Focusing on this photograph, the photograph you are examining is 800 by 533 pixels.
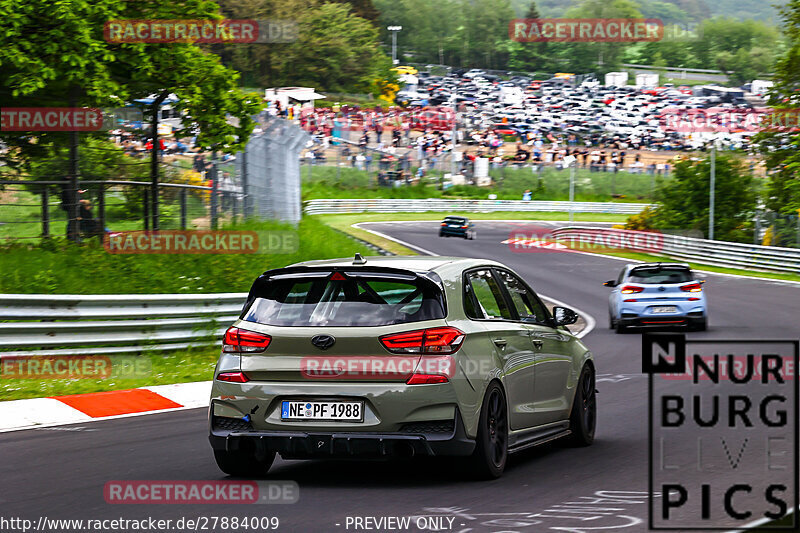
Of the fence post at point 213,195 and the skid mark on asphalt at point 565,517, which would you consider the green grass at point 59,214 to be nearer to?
the fence post at point 213,195

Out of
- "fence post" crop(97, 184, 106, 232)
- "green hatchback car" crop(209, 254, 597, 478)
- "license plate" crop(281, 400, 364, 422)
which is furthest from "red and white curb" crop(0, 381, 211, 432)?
"fence post" crop(97, 184, 106, 232)

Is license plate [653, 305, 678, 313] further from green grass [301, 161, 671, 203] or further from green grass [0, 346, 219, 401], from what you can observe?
green grass [301, 161, 671, 203]

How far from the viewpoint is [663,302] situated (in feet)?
73.8

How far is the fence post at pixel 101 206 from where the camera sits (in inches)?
811

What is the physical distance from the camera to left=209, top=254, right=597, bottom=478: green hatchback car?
7.30 m

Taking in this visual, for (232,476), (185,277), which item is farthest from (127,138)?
(232,476)

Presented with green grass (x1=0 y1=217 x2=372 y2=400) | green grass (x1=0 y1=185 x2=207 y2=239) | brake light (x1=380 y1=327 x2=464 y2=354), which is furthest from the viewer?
green grass (x1=0 y1=185 x2=207 y2=239)

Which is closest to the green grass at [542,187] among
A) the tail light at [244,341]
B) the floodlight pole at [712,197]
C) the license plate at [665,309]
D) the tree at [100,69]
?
the floodlight pole at [712,197]

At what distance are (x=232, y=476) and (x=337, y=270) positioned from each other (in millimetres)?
1614

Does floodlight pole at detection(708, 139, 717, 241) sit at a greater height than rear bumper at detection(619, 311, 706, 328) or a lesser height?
greater

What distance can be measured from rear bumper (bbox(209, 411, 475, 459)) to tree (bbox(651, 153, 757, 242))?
48668mm

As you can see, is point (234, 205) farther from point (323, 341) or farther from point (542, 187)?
point (542, 187)

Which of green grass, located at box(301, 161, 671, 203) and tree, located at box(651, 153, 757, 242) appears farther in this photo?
green grass, located at box(301, 161, 671, 203)

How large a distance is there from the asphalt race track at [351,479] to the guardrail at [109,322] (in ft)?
9.69
